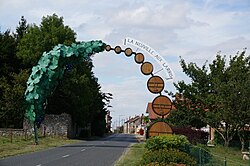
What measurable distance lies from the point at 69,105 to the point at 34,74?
52.8 ft

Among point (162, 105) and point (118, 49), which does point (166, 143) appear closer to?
point (162, 105)

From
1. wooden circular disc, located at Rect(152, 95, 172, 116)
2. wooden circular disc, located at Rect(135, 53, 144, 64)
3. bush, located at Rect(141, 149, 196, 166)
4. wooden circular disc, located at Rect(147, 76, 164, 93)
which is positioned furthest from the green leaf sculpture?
bush, located at Rect(141, 149, 196, 166)

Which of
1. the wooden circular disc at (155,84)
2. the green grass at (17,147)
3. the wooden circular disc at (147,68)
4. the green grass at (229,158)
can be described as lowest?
the green grass at (229,158)

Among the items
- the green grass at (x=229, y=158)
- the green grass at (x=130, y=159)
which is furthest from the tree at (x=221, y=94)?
the green grass at (x=130, y=159)

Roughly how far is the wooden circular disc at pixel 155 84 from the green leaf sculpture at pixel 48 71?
50.8ft

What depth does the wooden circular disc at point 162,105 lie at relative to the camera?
23.9m

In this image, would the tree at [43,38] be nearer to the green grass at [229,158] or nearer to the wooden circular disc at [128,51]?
the green grass at [229,158]

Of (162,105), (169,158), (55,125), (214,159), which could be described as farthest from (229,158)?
(55,125)

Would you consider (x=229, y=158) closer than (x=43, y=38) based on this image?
Yes

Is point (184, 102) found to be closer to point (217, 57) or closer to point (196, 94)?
point (196, 94)

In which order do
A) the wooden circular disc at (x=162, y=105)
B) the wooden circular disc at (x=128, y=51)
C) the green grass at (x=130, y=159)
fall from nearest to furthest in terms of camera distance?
the green grass at (x=130, y=159), the wooden circular disc at (x=162, y=105), the wooden circular disc at (x=128, y=51)

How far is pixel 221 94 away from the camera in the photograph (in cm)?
3822

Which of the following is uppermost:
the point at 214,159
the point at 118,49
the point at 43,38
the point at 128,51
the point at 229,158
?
the point at 43,38

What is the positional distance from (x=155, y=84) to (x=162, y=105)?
1.15 metres
